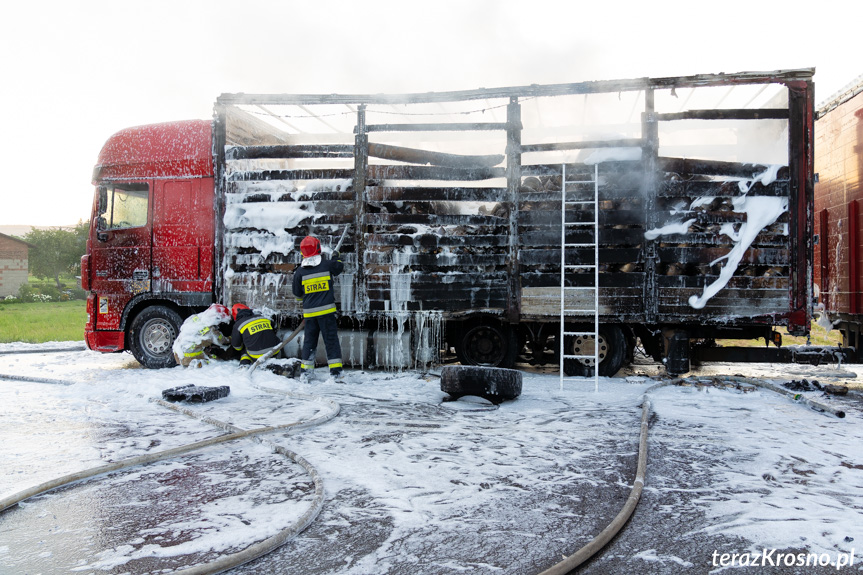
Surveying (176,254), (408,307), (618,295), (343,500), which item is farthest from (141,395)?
(618,295)

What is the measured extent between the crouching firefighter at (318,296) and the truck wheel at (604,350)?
117 inches

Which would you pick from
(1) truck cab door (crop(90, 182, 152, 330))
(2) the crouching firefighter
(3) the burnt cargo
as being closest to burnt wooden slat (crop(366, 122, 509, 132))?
(3) the burnt cargo

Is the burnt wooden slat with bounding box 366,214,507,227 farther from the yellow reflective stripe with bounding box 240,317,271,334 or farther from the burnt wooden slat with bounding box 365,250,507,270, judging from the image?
the yellow reflective stripe with bounding box 240,317,271,334

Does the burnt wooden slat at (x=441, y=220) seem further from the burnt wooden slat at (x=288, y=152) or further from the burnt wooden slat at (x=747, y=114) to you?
the burnt wooden slat at (x=747, y=114)

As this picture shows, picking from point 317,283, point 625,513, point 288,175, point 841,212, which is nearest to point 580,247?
point 317,283

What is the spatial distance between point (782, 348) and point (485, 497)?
5269 mm

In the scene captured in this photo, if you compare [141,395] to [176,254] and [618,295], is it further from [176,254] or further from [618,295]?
[618,295]

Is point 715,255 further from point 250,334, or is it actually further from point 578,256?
point 250,334

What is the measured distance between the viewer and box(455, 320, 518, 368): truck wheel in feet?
25.2

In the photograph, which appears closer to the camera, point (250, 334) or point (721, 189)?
point (721, 189)

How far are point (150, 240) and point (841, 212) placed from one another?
9.16 m

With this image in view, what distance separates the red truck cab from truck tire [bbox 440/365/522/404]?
13.0ft

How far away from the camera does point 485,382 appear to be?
5895mm

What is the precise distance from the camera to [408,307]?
762 cm
